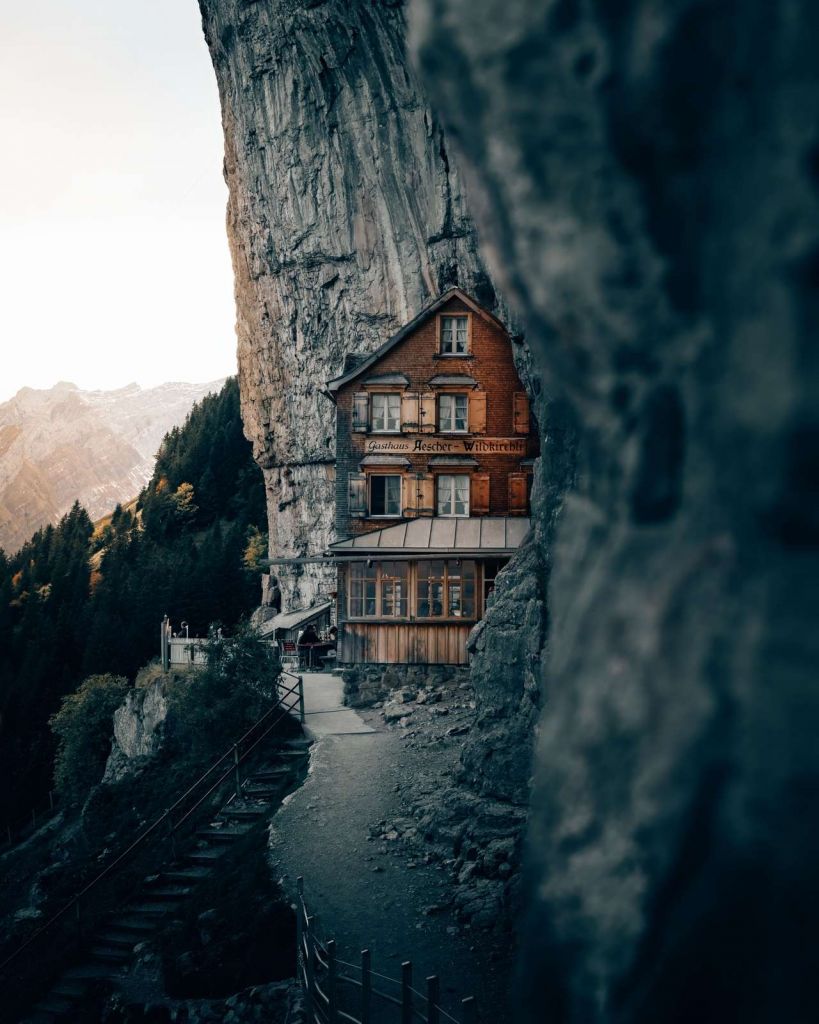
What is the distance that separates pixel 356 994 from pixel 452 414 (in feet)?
60.5

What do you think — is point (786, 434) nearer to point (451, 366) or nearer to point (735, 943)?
point (735, 943)

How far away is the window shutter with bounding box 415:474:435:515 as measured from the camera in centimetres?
2685

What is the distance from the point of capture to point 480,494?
27016mm

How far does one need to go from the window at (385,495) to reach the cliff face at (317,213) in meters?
12.3

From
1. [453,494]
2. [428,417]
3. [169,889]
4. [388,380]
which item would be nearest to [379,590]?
[453,494]

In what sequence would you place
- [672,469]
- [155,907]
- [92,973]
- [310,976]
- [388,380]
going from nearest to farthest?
[672,469], [310,976], [92,973], [155,907], [388,380]

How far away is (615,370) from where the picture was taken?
6.23ft

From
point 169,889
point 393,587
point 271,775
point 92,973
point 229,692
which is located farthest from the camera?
point 393,587

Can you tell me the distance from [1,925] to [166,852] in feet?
19.7

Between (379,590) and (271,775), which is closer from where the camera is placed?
(271,775)

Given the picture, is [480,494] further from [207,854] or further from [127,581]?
[127,581]

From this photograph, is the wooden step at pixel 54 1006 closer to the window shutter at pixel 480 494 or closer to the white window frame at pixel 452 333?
the window shutter at pixel 480 494

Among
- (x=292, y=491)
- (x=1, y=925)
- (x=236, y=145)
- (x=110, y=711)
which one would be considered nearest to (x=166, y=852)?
(x=1, y=925)

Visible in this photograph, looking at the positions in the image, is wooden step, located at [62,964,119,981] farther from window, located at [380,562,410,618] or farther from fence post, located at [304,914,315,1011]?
window, located at [380,562,410,618]
